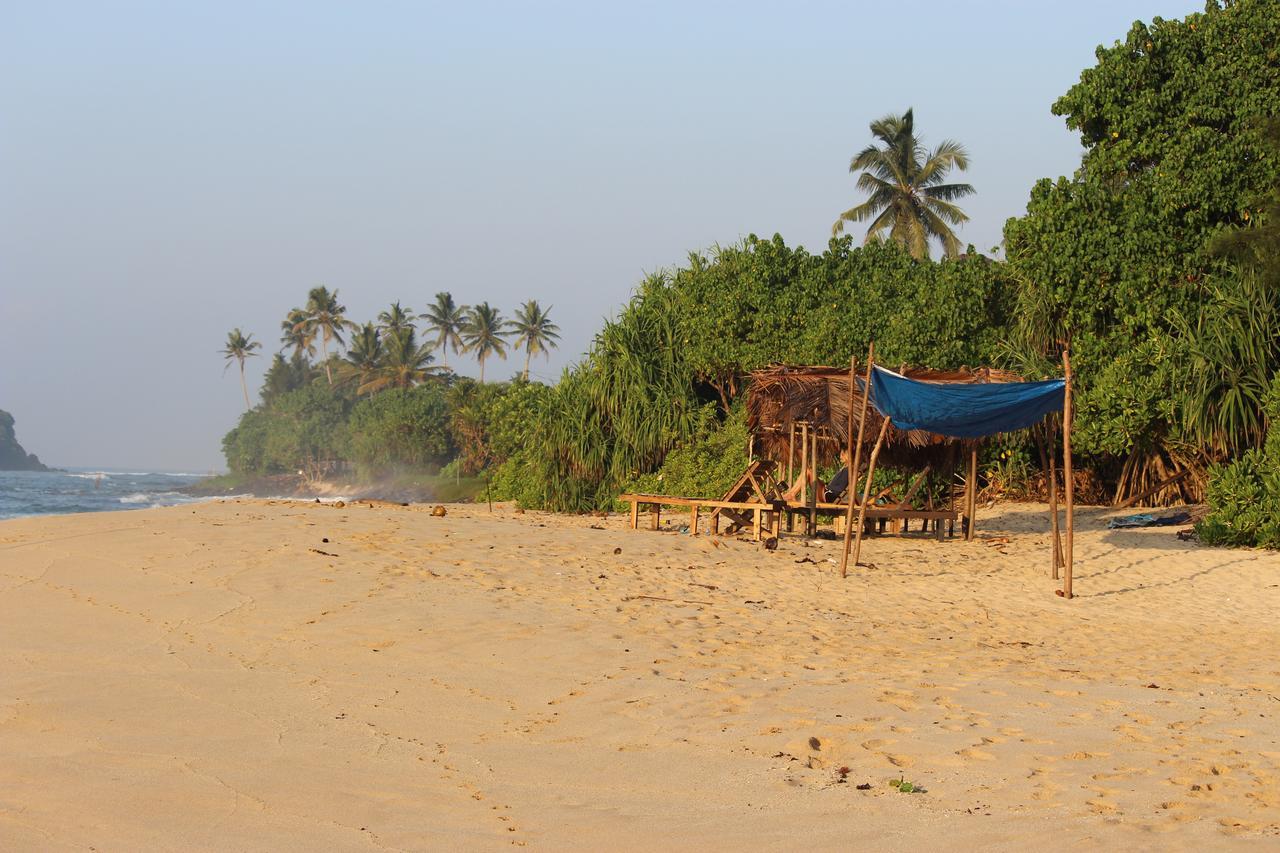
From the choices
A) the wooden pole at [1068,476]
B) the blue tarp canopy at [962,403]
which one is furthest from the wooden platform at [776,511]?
the wooden pole at [1068,476]

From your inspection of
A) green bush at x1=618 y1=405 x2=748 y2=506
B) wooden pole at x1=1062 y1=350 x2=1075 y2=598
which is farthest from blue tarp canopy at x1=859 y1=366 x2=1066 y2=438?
green bush at x1=618 y1=405 x2=748 y2=506

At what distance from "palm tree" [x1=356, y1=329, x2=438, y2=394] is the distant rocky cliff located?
105151 mm

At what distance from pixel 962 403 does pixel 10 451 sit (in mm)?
164115

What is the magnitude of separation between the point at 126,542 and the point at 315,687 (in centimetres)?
565

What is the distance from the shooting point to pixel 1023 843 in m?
4.36

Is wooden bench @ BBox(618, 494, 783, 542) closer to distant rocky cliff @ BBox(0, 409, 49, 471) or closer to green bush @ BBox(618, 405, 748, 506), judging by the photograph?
green bush @ BBox(618, 405, 748, 506)

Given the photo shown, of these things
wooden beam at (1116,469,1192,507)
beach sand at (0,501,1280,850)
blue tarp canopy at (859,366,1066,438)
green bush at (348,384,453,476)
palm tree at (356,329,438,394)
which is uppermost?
palm tree at (356,329,438,394)

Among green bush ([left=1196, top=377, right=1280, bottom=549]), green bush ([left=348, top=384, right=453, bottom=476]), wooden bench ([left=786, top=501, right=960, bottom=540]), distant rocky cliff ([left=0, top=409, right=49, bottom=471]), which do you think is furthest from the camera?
distant rocky cliff ([left=0, top=409, right=49, bottom=471])

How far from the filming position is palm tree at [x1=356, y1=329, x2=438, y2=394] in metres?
67.2

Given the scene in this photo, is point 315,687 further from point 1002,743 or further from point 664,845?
point 1002,743

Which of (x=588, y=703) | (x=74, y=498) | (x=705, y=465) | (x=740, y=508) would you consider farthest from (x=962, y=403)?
(x=74, y=498)

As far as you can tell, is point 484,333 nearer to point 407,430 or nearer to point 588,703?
point 407,430

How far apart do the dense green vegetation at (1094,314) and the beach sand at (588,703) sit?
269 inches

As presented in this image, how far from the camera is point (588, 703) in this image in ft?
21.8
